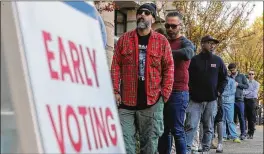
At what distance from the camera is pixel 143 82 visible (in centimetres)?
524

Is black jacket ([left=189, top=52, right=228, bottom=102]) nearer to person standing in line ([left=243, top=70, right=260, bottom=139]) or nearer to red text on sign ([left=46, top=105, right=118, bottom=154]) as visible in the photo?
red text on sign ([left=46, top=105, right=118, bottom=154])

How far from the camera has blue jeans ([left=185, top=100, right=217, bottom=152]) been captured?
714 centimetres

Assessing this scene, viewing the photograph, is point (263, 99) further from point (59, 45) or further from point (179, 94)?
point (59, 45)

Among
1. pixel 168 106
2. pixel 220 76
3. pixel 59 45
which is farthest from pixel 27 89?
pixel 220 76

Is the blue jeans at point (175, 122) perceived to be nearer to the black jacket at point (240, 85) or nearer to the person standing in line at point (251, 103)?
the black jacket at point (240, 85)

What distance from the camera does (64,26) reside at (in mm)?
2633

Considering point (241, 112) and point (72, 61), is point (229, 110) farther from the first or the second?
point (72, 61)

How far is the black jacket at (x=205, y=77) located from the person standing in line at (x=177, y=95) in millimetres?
1432

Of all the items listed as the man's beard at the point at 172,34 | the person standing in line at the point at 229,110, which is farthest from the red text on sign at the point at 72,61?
the person standing in line at the point at 229,110

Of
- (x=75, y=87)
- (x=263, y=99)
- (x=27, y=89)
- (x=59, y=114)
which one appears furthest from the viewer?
(x=263, y=99)

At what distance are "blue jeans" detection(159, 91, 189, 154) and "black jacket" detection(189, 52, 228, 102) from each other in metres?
1.54

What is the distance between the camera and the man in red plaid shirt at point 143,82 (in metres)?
5.21

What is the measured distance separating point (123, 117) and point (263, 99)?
36478mm

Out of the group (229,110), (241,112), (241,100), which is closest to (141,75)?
(229,110)
